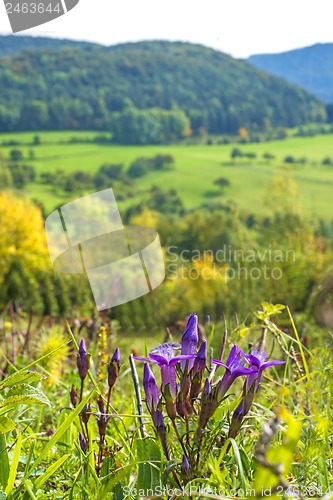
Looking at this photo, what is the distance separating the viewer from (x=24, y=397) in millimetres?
1149

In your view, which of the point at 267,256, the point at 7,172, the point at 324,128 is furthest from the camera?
the point at 324,128

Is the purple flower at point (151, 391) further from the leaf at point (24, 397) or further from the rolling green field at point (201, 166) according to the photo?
the rolling green field at point (201, 166)

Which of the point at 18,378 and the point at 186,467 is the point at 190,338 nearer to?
the point at 186,467

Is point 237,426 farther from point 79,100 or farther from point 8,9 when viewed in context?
→ point 79,100

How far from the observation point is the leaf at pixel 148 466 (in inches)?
40.8

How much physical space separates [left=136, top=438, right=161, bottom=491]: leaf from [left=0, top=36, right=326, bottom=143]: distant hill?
3003 inches

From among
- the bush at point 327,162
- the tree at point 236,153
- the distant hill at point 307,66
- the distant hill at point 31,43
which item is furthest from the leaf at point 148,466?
the distant hill at point 31,43

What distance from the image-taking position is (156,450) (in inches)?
41.6

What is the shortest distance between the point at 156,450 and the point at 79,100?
81.5 metres

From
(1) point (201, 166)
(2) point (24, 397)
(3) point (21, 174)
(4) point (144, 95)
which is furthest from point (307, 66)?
(2) point (24, 397)

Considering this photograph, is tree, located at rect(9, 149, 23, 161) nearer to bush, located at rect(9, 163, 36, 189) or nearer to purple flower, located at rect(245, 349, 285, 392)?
bush, located at rect(9, 163, 36, 189)

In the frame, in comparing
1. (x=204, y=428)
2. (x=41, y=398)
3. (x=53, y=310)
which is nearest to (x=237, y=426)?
(x=204, y=428)

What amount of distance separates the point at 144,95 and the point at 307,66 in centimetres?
2421

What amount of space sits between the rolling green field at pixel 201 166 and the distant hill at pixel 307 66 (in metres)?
11.5
